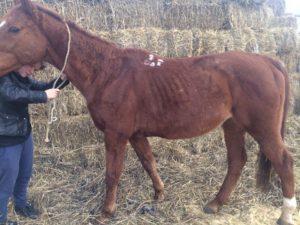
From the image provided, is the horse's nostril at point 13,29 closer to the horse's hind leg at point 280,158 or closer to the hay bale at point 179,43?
the horse's hind leg at point 280,158

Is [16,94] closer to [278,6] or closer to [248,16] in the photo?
[248,16]

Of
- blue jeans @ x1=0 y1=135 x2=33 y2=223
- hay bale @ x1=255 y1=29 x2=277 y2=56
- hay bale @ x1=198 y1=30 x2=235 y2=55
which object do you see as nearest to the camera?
blue jeans @ x1=0 y1=135 x2=33 y2=223

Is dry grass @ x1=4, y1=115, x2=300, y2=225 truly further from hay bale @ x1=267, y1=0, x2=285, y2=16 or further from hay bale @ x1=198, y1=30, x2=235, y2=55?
hay bale @ x1=267, y1=0, x2=285, y2=16

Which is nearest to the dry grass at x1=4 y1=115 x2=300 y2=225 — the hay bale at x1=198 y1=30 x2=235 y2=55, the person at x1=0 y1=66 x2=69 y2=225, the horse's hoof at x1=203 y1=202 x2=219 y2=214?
the horse's hoof at x1=203 y1=202 x2=219 y2=214

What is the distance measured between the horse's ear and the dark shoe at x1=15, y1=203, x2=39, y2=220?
1.94 m

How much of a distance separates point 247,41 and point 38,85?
3.97 meters

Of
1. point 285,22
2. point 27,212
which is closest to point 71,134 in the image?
point 27,212

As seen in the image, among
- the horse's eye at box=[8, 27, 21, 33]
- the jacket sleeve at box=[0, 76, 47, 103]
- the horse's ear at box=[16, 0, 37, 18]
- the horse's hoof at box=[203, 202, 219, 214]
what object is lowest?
the horse's hoof at box=[203, 202, 219, 214]

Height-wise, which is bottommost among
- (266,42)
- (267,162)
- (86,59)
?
(267,162)

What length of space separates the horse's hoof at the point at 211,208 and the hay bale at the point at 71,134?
1.96 metres

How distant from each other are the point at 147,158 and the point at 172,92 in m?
0.89

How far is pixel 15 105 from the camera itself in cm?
309

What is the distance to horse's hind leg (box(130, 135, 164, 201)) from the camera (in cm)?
368

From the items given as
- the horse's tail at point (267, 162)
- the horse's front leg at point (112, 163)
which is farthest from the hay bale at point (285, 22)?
the horse's front leg at point (112, 163)
